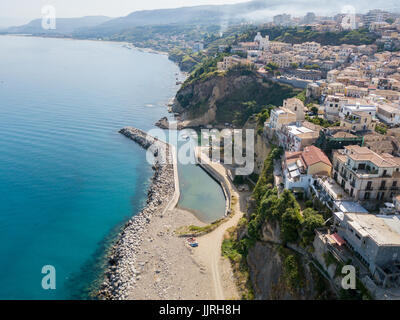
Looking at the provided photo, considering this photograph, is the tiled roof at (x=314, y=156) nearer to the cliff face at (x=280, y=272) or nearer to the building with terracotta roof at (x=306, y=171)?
the building with terracotta roof at (x=306, y=171)

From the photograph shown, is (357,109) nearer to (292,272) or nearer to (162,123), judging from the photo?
(292,272)

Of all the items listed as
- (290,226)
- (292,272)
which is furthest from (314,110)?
(292,272)

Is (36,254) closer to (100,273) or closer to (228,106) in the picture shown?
(100,273)

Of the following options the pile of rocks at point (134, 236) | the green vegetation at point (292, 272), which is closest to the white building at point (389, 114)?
the green vegetation at point (292, 272)

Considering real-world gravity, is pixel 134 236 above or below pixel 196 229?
below

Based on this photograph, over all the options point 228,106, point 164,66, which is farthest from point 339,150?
point 164,66

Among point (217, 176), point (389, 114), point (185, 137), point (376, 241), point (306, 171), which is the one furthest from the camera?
point (185, 137)

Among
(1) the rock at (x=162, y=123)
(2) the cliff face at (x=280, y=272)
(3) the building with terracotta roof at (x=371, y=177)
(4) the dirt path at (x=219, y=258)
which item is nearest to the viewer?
(2) the cliff face at (x=280, y=272)
